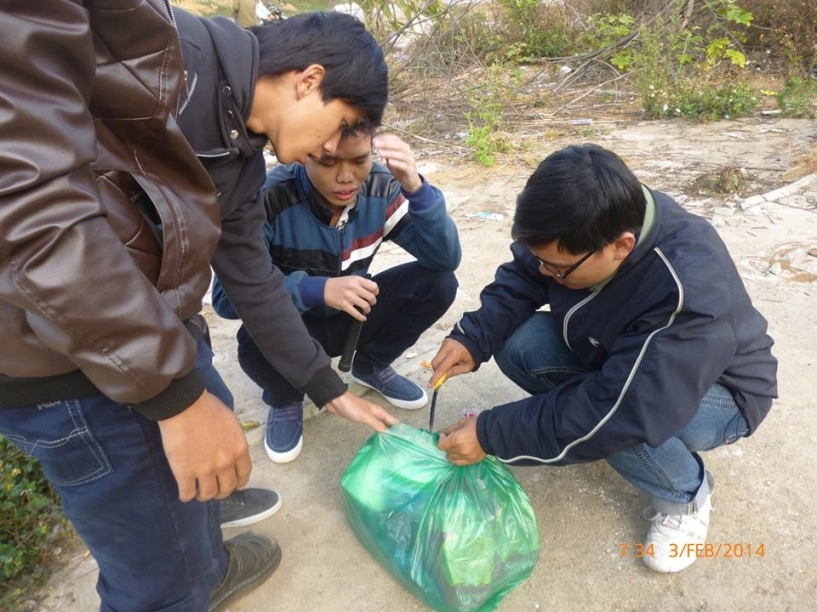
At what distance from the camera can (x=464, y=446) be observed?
A: 1604mm

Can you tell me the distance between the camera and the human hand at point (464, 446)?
5.28 feet

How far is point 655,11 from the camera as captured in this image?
8.12 metres

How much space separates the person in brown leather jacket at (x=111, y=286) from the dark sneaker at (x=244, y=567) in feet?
1.17

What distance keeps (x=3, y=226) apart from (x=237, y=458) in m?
0.54

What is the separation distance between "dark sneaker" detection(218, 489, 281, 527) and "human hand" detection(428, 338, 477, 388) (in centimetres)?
65

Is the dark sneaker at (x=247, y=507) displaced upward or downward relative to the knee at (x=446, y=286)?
downward

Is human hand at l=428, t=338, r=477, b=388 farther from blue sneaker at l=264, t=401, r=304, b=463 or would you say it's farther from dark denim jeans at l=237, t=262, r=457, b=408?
blue sneaker at l=264, t=401, r=304, b=463

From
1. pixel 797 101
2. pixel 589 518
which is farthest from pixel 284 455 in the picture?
pixel 797 101

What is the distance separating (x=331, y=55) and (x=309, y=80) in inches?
3.1

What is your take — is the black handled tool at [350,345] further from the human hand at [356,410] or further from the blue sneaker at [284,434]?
the human hand at [356,410]

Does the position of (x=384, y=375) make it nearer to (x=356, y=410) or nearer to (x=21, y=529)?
(x=356, y=410)

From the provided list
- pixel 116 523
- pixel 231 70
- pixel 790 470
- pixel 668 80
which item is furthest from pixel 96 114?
pixel 668 80

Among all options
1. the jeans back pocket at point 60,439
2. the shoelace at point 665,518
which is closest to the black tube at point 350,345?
the shoelace at point 665,518

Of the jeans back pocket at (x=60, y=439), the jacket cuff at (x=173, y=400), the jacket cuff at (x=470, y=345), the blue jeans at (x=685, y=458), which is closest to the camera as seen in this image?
the jacket cuff at (x=173, y=400)
